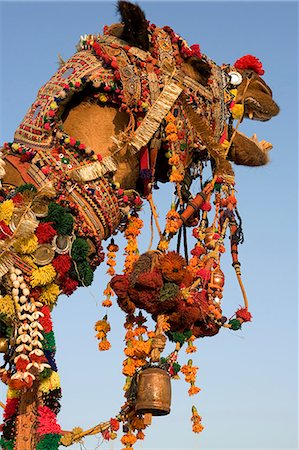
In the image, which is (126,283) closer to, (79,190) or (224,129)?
(79,190)

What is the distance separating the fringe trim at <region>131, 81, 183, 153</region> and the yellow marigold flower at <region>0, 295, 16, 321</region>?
47.1 inches

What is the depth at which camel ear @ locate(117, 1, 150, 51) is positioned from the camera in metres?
6.61

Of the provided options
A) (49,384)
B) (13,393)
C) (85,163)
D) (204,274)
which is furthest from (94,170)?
(13,393)

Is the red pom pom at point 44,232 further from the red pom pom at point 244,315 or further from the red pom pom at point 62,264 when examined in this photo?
the red pom pom at point 244,315

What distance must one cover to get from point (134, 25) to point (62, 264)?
163cm

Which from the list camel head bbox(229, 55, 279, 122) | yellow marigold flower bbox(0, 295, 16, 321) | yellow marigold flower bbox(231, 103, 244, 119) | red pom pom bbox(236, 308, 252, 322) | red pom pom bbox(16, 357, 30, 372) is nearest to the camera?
red pom pom bbox(16, 357, 30, 372)

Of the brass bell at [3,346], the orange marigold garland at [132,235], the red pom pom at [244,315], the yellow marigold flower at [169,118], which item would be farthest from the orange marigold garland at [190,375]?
the yellow marigold flower at [169,118]

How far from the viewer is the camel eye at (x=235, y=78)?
23.9 ft

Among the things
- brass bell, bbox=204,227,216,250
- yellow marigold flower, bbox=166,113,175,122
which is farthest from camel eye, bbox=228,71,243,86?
brass bell, bbox=204,227,216,250

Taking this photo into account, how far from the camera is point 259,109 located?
24.4 feet

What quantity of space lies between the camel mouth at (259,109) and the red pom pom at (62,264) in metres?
1.97

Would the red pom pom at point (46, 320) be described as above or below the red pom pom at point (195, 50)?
below

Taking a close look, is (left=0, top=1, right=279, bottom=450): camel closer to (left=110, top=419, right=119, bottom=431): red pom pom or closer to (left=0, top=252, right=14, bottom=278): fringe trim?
(left=0, top=252, right=14, bottom=278): fringe trim

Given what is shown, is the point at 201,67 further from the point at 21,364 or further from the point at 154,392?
the point at 21,364
